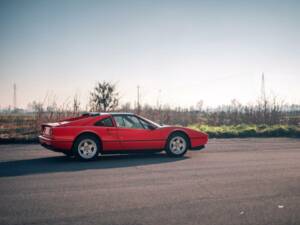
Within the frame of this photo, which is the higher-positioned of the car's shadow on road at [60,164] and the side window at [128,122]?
the side window at [128,122]

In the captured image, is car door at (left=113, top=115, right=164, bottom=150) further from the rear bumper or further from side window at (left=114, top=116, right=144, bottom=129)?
the rear bumper

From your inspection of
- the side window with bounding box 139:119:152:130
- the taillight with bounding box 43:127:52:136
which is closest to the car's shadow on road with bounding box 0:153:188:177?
the taillight with bounding box 43:127:52:136

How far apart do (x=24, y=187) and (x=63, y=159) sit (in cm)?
369

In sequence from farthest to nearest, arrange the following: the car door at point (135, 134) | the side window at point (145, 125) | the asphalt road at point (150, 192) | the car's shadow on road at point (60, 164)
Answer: the side window at point (145, 125), the car door at point (135, 134), the car's shadow on road at point (60, 164), the asphalt road at point (150, 192)

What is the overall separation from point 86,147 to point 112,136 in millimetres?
804

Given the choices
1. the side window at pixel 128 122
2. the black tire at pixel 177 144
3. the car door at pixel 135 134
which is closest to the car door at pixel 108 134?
the car door at pixel 135 134

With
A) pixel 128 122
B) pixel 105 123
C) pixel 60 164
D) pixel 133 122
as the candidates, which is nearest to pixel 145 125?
pixel 133 122

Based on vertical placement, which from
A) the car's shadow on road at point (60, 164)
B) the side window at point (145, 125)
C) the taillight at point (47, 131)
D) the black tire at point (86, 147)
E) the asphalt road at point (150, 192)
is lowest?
the asphalt road at point (150, 192)

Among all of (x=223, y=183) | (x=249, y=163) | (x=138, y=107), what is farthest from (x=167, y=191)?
(x=138, y=107)

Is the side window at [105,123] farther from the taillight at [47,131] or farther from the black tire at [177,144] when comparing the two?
the black tire at [177,144]

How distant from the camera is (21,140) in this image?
13789 mm

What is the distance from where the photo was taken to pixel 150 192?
5.32 metres

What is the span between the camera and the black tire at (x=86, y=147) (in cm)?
882

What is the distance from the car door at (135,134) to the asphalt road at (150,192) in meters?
0.76
